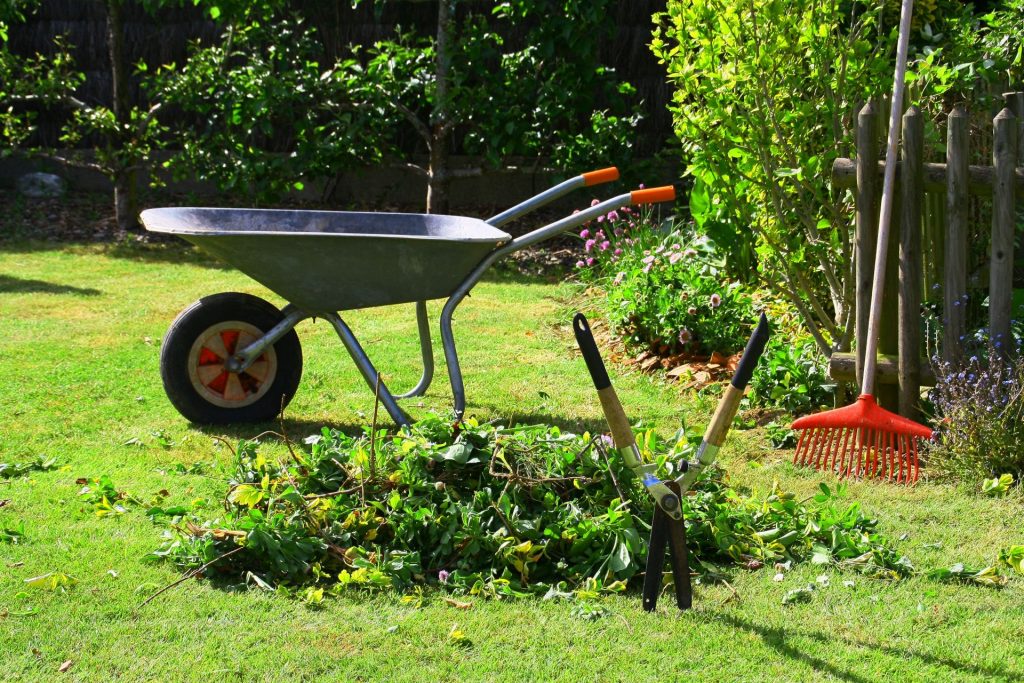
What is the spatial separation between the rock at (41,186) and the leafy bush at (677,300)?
6479mm

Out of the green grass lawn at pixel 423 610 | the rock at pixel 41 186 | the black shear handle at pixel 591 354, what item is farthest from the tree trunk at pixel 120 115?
the black shear handle at pixel 591 354

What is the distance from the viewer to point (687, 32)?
4625 millimetres

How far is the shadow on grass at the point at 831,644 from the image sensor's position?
2.56m

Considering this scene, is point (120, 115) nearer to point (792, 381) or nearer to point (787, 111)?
point (787, 111)

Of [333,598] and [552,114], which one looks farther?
[552,114]

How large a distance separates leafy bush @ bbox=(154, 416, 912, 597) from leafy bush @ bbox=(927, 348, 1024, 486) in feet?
1.93

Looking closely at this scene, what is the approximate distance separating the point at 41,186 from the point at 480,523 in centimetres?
895

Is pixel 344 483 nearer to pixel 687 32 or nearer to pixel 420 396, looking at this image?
pixel 420 396

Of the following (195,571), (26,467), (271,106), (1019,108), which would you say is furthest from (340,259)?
(271,106)

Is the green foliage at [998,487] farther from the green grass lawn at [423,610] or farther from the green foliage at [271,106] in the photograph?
the green foliage at [271,106]

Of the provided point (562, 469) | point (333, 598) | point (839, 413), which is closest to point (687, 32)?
point (839, 413)

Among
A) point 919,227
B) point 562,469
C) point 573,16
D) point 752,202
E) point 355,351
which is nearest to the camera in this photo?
point 562,469

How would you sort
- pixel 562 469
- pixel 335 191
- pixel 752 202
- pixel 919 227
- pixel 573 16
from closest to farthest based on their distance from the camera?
pixel 562 469 < pixel 919 227 < pixel 752 202 < pixel 573 16 < pixel 335 191

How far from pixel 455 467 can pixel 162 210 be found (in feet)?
6.17
